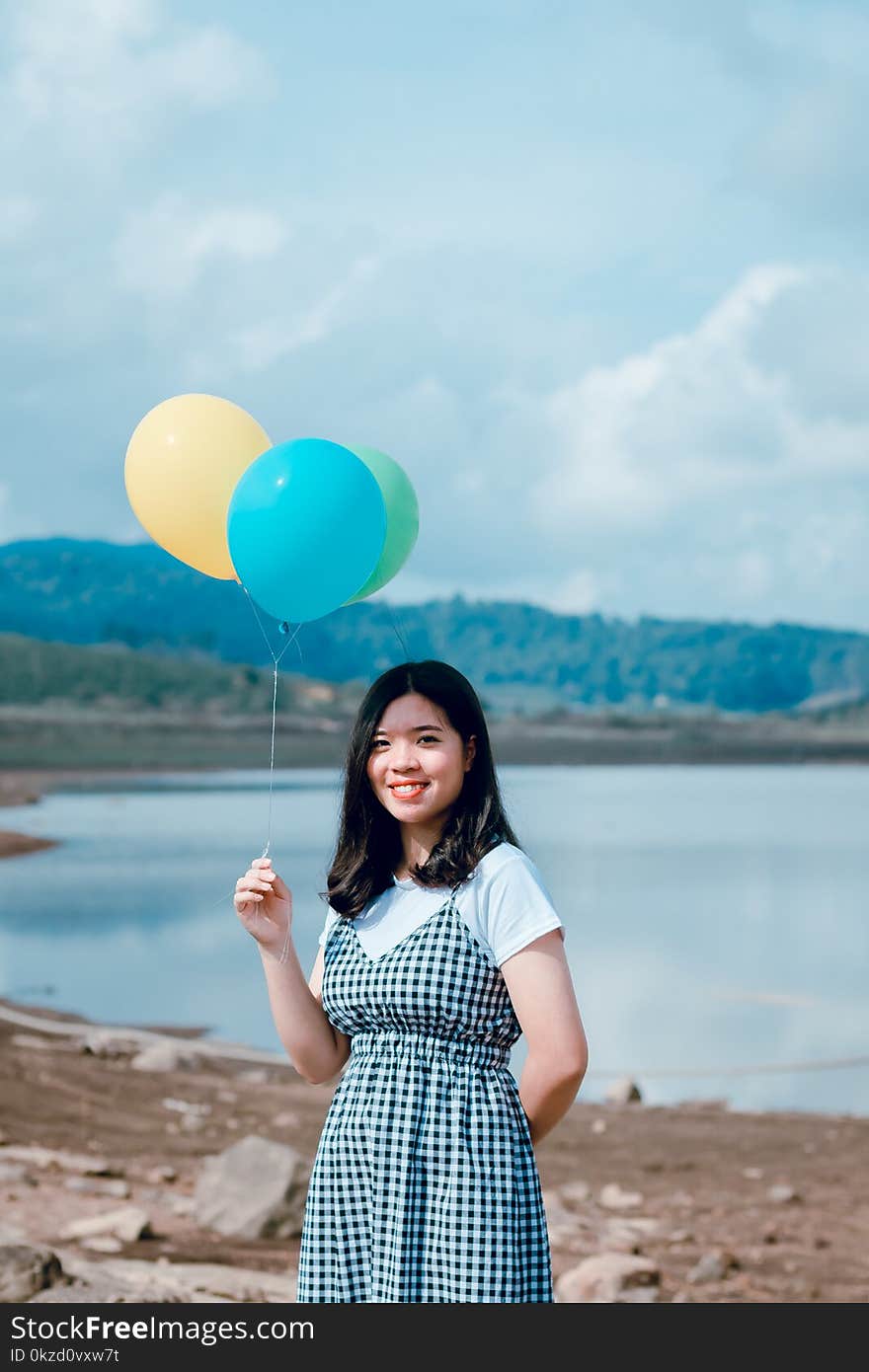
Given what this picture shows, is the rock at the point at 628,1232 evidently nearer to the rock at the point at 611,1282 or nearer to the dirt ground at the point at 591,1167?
the dirt ground at the point at 591,1167

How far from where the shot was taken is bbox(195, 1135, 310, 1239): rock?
5.53 metres

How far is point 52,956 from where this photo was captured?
15.0m

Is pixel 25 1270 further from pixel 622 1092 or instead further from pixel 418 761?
pixel 622 1092

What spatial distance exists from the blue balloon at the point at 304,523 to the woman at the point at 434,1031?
0.50 metres

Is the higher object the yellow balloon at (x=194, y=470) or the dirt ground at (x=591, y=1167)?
the yellow balloon at (x=194, y=470)

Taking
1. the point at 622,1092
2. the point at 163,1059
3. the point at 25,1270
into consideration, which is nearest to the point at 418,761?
the point at 25,1270

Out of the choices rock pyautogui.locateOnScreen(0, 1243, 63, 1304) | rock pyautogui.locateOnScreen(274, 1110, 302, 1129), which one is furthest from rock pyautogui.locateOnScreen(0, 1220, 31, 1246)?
rock pyautogui.locateOnScreen(274, 1110, 302, 1129)

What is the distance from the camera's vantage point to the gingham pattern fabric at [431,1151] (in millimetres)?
2189

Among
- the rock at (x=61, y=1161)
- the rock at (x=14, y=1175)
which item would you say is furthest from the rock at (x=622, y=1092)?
the rock at (x=14, y=1175)

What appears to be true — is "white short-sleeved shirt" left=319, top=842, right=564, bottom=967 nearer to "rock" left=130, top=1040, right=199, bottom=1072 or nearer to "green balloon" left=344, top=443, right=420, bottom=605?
"green balloon" left=344, top=443, right=420, bottom=605
